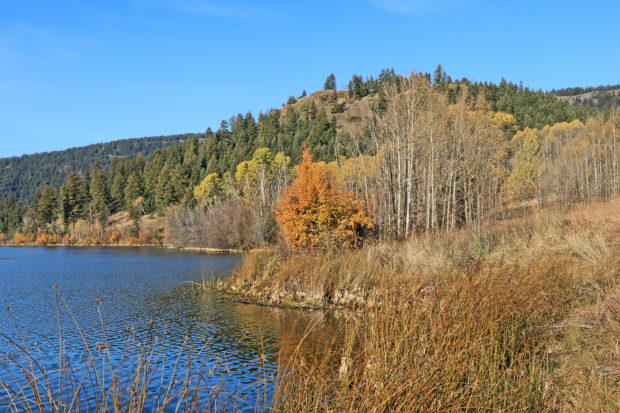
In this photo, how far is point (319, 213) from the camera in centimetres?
2573

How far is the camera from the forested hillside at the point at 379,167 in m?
28.0

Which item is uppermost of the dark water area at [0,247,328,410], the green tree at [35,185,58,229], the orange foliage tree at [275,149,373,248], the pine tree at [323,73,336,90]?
the pine tree at [323,73,336,90]

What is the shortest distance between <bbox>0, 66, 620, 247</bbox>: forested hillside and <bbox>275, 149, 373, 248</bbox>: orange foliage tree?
1.13 ft

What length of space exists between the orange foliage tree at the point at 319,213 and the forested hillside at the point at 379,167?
13.6 inches

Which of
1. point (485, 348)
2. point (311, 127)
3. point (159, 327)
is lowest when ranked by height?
point (159, 327)

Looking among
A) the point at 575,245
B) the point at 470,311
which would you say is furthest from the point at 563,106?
the point at 470,311

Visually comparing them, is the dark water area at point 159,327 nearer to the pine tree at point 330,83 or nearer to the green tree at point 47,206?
the green tree at point 47,206

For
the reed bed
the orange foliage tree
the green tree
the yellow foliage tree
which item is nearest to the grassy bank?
the reed bed

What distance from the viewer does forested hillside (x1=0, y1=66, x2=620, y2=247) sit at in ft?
91.9

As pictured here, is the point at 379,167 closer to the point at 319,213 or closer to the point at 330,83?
the point at 319,213

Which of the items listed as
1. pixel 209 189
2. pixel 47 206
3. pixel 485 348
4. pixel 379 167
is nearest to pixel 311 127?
pixel 209 189

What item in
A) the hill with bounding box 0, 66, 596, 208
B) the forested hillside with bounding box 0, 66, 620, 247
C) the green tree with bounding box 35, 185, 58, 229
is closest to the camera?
the forested hillside with bounding box 0, 66, 620, 247

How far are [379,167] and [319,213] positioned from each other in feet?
20.1

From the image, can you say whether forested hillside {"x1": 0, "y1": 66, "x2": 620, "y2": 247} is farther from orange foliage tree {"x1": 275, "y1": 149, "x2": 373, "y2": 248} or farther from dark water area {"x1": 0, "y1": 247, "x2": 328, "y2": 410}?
dark water area {"x1": 0, "y1": 247, "x2": 328, "y2": 410}
